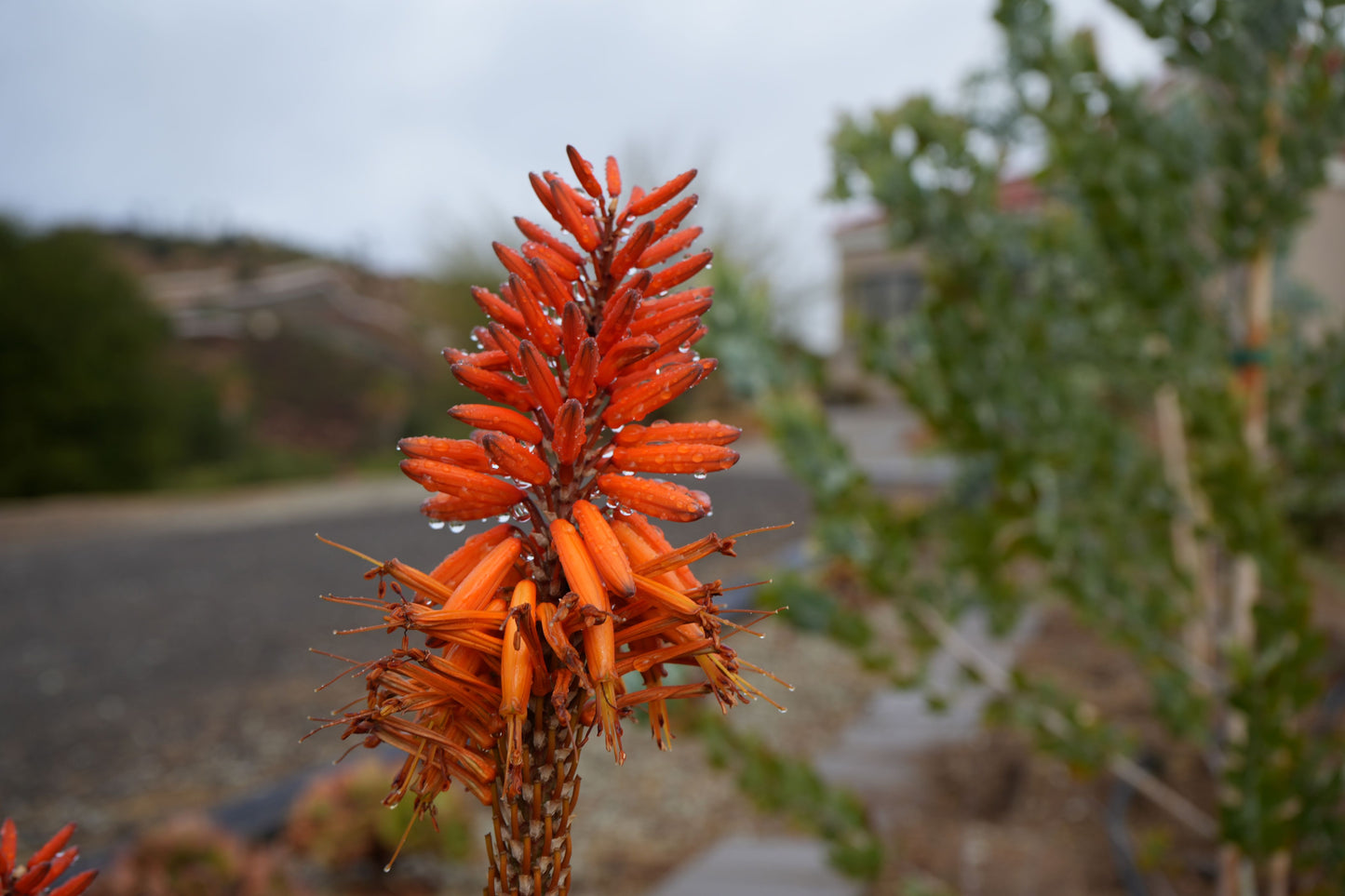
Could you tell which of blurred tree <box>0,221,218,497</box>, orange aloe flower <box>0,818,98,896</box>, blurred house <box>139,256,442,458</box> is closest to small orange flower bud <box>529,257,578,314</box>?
orange aloe flower <box>0,818,98,896</box>

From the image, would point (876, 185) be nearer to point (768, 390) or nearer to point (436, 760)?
point (768, 390)

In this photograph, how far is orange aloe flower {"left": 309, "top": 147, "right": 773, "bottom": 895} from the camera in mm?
754

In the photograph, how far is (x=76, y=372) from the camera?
18.7 m

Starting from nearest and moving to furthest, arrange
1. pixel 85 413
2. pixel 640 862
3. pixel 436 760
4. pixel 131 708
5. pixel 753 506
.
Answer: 1. pixel 436 760
2. pixel 640 862
3. pixel 131 708
4. pixel 753 506
5. pixel 85 413

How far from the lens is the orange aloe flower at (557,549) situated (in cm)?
75

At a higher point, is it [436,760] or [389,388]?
[389,388]

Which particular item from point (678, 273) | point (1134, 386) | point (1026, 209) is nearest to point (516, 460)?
point (678, 273)

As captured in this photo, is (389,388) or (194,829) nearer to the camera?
(194,829)

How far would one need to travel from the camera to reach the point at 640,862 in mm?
4668

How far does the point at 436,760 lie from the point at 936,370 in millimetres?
2843

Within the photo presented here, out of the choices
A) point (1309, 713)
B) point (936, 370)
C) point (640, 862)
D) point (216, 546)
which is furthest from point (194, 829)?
point (216, 546)

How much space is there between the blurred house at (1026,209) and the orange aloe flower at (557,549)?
9.32 ft

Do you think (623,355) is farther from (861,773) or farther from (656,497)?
(861,773)

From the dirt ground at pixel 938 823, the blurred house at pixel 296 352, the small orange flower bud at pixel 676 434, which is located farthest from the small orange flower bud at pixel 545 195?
the blurred house at pixel 296 352
